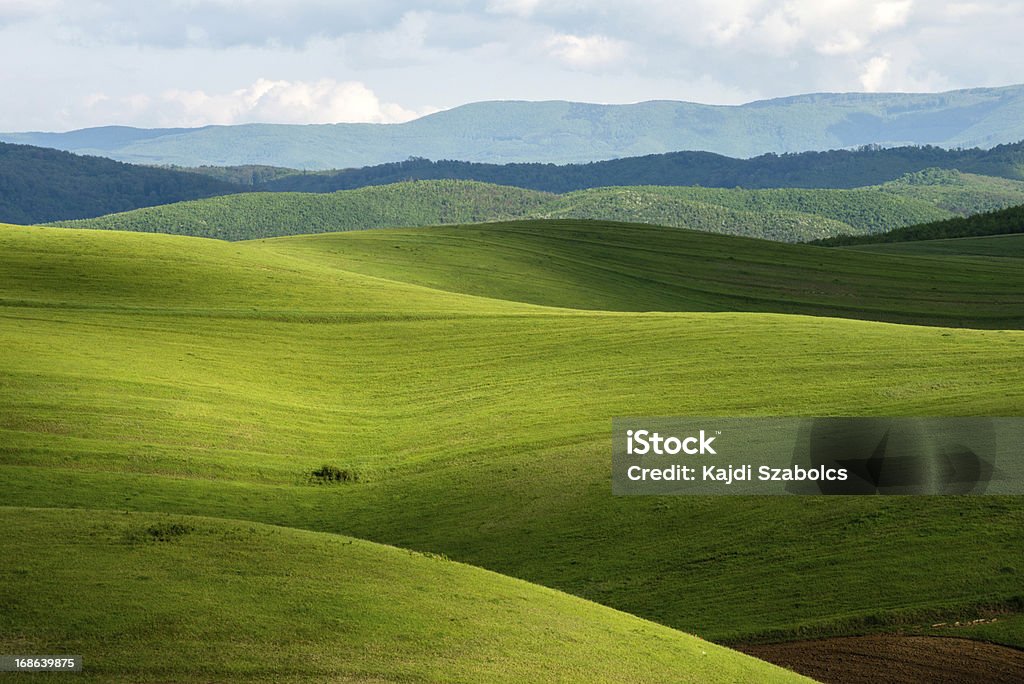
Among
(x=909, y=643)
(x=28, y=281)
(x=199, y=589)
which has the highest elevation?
(x=28, y=281)

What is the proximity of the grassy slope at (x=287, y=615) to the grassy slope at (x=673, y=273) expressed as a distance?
176 feet

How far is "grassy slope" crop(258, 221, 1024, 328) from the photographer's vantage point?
250 feet

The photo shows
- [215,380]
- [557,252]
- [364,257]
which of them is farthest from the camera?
[557,252]

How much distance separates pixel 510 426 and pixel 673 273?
180ft

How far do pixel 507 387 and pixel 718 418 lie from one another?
31.4 feet

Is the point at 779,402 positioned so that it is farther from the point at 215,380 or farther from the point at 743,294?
the point at 743,294

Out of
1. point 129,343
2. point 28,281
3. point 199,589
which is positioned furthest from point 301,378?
point 199,589

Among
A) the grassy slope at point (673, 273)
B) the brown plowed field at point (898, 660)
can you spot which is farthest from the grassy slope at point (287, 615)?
the grassy slope at point (673, 273)

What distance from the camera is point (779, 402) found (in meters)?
34.7

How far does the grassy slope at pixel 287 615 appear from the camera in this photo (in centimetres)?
1489
